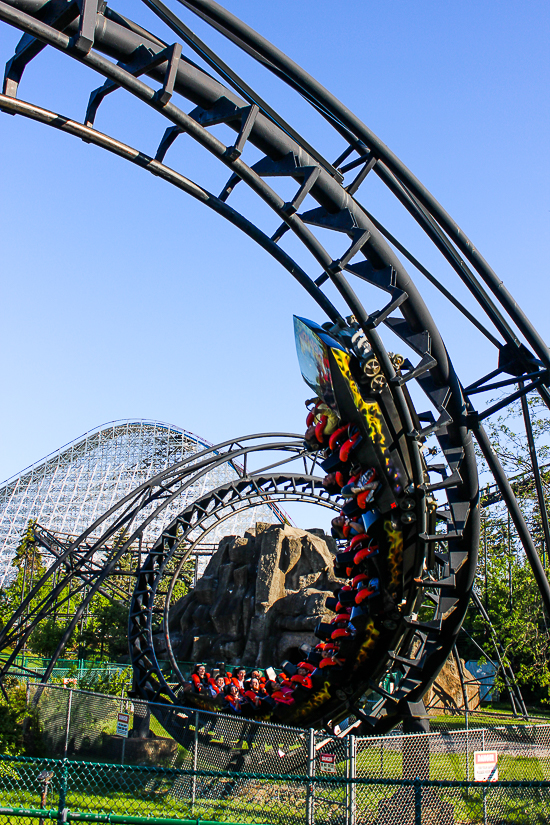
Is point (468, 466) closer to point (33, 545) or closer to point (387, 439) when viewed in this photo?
point (387, 439)

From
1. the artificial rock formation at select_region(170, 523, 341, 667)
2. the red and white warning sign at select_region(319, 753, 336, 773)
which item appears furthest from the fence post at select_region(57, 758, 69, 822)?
the artificial rock formation at select_region(170, 523, 341, 667)

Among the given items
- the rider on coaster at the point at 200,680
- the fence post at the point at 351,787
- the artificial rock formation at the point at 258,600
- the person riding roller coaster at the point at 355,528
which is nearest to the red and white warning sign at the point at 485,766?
the fence post at the point at 351,787

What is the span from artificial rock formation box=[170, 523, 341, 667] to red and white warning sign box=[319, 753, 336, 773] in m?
13.8

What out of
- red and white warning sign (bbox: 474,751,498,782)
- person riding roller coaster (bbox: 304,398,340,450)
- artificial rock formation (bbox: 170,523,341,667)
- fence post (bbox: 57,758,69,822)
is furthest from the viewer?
artificial rock formation (bbox: 170,523,341,667)

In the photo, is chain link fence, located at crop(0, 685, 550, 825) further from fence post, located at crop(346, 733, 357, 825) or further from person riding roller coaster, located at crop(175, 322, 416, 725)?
person riding roller coaster, located at crop(175, 322, 416, 725)

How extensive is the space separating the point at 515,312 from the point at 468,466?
194 centimetres

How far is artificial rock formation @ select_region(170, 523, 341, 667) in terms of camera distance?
71.3 ft

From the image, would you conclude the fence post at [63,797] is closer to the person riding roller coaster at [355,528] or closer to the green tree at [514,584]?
the person riding roller coaster at [355,528]

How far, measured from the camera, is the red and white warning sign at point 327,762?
647 centimetres

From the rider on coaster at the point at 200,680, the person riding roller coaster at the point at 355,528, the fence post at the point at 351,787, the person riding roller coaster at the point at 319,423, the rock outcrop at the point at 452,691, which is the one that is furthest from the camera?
the rock outcrop at the point at 452,691

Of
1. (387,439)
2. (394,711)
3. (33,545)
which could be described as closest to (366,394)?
(387,439)

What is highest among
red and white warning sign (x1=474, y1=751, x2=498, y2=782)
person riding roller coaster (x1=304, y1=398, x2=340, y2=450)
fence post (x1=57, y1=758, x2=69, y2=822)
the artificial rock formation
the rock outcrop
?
person riding roller coaster (x1=304, y1=398, x2=340, y2=450)

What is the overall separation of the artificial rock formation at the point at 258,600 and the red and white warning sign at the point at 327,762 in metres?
13.8

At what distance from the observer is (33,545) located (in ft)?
78.0
